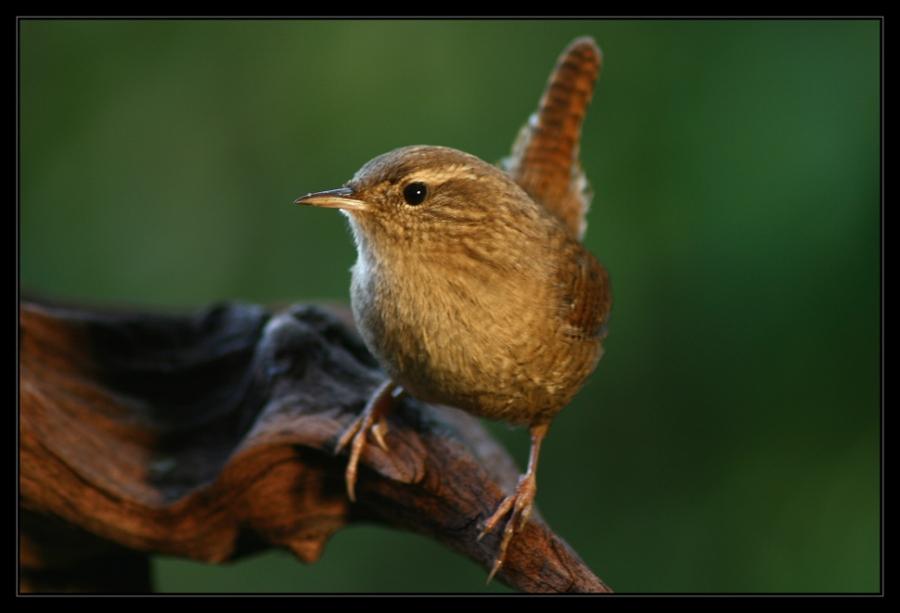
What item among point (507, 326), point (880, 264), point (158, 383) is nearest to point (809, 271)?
point (880, 264)

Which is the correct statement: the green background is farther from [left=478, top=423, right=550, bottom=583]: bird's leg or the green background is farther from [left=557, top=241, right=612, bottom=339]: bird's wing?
[left=478, top=423, right=550, bottom=583]: bird's leg

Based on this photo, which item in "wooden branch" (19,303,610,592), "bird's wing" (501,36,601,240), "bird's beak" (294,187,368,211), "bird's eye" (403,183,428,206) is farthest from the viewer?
"bird's wing" (501,36,601,240)

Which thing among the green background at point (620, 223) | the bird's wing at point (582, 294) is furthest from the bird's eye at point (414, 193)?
the green background at point (620, 223)

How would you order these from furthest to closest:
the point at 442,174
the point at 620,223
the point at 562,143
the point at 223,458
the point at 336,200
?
1. the point at 620,223
2. the point at 562,143
3. the point at 223,458
4. the point at 442,174
5. the point at 336,200

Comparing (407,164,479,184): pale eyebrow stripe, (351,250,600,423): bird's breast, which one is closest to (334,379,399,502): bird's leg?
(351,250,600,423): bird's breast

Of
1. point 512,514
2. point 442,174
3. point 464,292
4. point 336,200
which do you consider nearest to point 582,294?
point 464,292

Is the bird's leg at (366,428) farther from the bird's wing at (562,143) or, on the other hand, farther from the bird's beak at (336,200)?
the bird's wing at (562,143)

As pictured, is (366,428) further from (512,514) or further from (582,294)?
(582,294)
